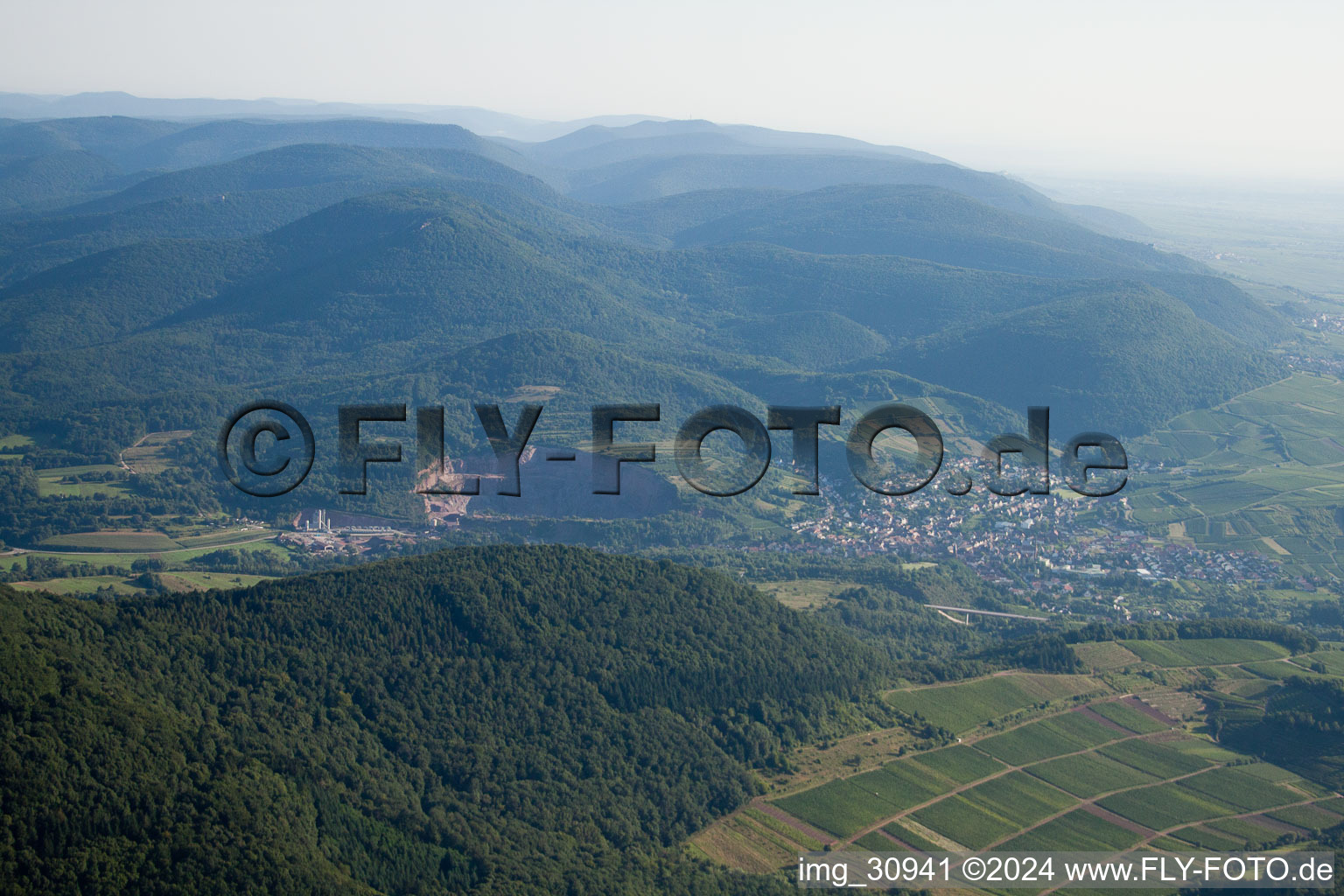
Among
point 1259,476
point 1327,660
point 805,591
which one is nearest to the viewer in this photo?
point 1327,660

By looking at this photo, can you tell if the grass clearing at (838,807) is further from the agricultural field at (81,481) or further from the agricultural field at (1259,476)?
the agricultural field at (81,481)

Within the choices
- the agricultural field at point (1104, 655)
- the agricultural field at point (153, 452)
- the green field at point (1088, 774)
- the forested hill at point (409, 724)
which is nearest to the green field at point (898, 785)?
the forested hill at point (409, 724)

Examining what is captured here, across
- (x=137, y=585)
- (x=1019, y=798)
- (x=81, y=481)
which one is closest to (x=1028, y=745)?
(x=1019, y=798)

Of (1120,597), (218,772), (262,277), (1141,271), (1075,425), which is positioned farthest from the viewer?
(1141,271)

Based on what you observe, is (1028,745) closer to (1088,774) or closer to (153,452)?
(1088,774)

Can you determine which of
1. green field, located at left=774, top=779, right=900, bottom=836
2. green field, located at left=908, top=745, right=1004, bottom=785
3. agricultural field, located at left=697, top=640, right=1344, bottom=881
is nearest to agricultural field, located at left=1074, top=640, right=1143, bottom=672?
agricultural field, located at left=697, top=640, right=1344, bottom=881

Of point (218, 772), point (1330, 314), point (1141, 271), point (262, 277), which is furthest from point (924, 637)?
point (1330, 314)

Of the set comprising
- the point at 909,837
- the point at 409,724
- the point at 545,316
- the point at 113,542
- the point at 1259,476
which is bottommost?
the point at 909,837

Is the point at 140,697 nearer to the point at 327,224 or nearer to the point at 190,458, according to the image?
the point at 190,458
